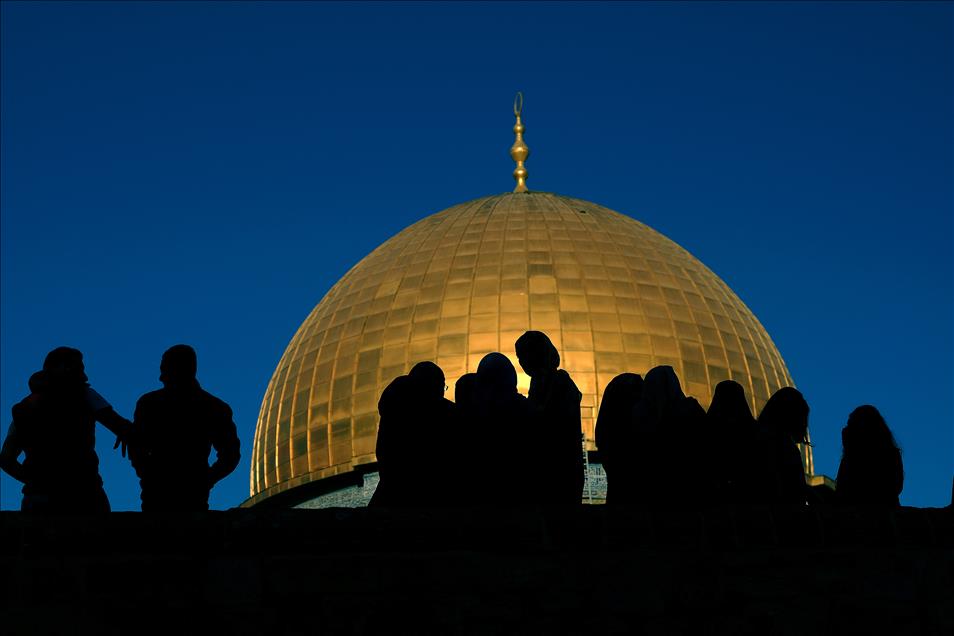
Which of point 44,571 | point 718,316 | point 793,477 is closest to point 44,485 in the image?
point 44,571

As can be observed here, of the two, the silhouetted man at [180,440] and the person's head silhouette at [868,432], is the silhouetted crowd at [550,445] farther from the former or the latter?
the silhouetted man at [180,440]

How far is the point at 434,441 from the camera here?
8852 mm

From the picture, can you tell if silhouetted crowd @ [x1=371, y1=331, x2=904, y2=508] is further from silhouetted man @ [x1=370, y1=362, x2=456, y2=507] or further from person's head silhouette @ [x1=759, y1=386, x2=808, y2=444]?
person's head silhouette @ [x1=759, y1=386, x2=808, y2=444]

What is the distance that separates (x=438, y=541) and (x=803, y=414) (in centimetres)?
249

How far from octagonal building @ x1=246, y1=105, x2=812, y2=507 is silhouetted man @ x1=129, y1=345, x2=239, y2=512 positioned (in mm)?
12335

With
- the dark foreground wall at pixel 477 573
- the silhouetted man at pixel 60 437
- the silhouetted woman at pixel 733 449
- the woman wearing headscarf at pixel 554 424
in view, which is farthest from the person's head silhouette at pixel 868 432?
the silhouetted man at pixel 60 437

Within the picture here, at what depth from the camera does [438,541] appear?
8062 mm

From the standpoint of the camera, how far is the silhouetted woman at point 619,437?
29.6 feet

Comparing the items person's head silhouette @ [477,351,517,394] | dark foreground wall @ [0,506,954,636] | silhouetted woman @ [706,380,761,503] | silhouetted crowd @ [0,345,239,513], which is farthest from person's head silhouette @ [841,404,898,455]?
silhouetted crowd @ [0,345,239,513]

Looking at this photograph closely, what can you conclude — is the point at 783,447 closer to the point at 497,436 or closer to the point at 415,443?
the point at 497,436

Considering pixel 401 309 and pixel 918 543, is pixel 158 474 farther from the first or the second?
pixel 401 309

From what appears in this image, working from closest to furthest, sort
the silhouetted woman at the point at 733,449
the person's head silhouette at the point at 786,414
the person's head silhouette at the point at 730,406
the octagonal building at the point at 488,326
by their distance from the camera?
the silhouetted woman at the point at 733,449, the person's head silhouette at the point at 730,406, the person's head silhouette at the point at 786,414, the octagonal building at the point at 488,326

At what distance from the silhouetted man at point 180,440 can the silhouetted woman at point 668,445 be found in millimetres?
1979

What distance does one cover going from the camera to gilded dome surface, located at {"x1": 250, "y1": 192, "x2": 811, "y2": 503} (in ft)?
74.3
